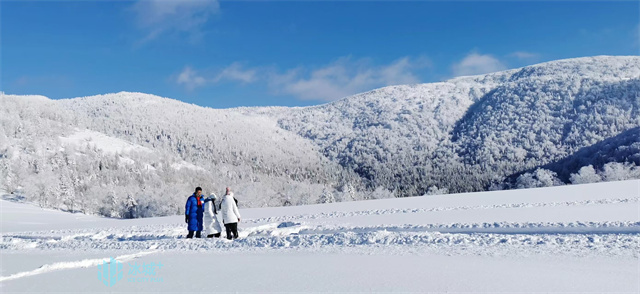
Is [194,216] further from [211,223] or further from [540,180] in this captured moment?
[540,180]

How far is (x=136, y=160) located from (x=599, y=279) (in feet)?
494

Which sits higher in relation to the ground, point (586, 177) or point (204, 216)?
point (204, 216)

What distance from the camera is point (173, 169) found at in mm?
144000

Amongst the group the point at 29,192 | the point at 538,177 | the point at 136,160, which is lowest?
the point at 538,177

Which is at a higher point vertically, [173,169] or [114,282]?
[173,169]

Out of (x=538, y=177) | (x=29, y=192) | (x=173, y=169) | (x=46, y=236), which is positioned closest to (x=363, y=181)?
(x=173, y=169)

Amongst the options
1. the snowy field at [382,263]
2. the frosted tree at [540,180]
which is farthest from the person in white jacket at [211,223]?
the frosted tree at [540,180]

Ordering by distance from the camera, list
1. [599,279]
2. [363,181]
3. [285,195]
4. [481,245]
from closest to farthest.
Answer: [599,279], [481,245], [285,195], [363,181]

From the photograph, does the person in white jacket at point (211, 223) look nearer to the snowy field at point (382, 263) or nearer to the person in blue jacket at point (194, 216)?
the person in blue jacket at point (194, 216)

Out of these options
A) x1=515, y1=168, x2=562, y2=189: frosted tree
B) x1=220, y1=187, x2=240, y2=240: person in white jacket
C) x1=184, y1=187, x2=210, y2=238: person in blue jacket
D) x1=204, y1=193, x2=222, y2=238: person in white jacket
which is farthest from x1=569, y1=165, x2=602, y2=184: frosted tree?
x1=184, y1=187, x2=210, y2=238: person in blue jacket

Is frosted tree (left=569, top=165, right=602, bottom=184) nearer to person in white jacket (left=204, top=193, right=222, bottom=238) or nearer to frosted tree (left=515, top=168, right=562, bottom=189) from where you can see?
frosted tree (left=515, top=168, right=562, bottom=189)

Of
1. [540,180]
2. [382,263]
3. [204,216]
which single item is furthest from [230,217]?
[540,180]

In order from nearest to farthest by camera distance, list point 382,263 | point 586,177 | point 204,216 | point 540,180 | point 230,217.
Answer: point 382,263 → point 230,217 → point 204,216 → point 586,177 → point 540,180

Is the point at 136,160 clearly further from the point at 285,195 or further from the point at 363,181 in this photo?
Answer: the point at 363,181
